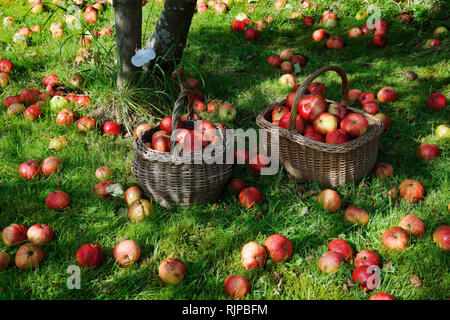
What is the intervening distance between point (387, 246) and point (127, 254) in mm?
1606

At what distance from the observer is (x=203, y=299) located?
8.02 ft

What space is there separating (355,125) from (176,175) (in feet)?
4.38

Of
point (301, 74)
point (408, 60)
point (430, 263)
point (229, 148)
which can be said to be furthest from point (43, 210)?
point (408, 60)

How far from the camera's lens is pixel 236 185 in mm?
3271

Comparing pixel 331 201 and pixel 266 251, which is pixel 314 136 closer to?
pixel 331 201

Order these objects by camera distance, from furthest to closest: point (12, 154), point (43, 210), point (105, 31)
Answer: point (105, 31), point (12, 154), point (43, 210)

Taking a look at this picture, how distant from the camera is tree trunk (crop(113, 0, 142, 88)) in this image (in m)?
3.75

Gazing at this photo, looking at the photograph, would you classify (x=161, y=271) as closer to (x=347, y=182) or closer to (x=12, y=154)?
(x=347, y=182)

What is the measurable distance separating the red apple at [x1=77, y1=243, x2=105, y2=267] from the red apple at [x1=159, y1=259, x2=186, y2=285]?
15.7 inches

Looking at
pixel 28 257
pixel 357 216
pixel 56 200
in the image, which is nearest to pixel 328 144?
pixel 357 216

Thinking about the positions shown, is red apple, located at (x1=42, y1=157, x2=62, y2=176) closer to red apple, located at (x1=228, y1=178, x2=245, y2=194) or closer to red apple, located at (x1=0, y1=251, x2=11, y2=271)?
red apple, located at (x1=0, y1=251, x2=11, y2=271)

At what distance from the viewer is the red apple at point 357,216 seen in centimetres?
293

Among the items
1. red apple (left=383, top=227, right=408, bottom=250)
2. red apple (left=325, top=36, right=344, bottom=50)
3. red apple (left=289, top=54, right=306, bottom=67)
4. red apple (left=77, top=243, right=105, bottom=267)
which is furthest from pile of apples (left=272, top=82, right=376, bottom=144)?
red apple (left=325, top=36, right=344, bottom=50)

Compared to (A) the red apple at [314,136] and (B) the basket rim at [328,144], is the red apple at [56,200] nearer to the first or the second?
(B) the basket rim at [328,144]
